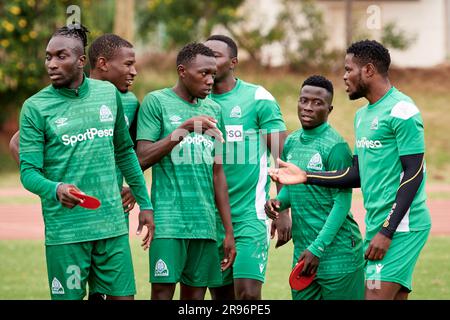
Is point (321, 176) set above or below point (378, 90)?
below

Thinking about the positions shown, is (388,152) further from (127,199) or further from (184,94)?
(127,199)

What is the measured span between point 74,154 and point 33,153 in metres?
0.29

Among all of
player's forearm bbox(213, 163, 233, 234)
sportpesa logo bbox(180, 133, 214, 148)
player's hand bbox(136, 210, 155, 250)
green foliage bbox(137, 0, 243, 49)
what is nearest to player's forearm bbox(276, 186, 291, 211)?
player's forearm bbox(213, 163, 233, 234)

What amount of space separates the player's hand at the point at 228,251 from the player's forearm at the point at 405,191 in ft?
4.88

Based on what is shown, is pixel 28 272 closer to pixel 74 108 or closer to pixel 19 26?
pixel 74 108

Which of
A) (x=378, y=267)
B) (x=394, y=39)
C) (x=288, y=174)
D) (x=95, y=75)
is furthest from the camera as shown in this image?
(x=394, y=39)

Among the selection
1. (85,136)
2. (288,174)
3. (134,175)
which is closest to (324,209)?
(288,174)

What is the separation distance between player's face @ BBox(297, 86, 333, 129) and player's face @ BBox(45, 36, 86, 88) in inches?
76.6

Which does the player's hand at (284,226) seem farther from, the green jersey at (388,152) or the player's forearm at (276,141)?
the green jersey at (388,152)

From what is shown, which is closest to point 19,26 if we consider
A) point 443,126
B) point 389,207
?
point 443,126

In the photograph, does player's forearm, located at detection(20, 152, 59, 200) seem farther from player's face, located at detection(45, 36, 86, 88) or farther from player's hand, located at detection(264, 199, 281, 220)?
player's hand, located at detection(264, 199, 281, 220)

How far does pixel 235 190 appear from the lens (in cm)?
855

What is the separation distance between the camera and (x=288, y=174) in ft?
23.7
